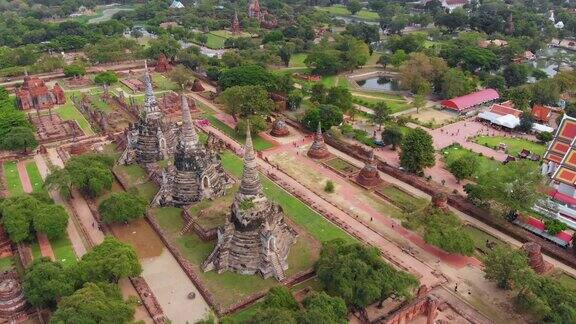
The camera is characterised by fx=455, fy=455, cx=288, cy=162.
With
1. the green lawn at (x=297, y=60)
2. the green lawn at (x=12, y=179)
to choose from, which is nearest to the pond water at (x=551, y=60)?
the green lawn at (x=297, y=60)

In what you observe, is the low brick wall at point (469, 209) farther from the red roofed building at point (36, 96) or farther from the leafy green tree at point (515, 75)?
the red roofed building at point (36, 96)

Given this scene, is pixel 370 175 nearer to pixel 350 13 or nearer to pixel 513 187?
pixel 513 187

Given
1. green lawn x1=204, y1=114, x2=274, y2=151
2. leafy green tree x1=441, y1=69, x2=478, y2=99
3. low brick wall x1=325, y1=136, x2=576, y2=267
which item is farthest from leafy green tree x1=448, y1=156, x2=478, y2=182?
leafy green tree x1=441, y1=69, x2=478, y2=99

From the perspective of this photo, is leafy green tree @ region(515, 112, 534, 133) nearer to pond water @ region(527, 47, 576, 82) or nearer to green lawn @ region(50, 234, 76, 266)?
pond water @ region(527, 47, 576, 82)

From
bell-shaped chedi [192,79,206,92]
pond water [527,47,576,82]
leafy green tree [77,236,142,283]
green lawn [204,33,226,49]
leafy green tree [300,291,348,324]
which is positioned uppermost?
leafy green tree [300,291,348,324]

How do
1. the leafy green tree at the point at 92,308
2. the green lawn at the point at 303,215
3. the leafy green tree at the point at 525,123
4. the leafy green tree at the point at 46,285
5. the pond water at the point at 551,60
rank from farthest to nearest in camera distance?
the pond water at the point at 551,60 < the leafy green tree at the point at 525,123 < the green lawn at the point at 303,215 < the leafy green tree at the point at 46,285 < the leafy green tree at the point at 92,308
